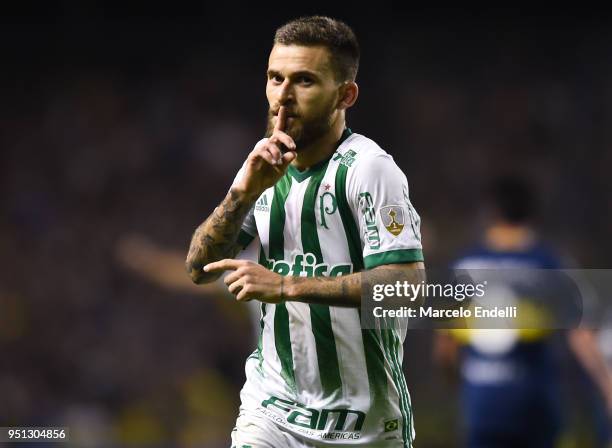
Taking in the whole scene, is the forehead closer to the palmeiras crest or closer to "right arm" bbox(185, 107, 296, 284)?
"right arm" bbox(185, 107, 296, 284)

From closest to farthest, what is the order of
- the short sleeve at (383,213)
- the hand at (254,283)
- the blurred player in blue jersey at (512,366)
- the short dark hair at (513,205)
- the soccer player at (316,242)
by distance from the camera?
the hand at (254,283) → the short sleeve at (383,213) → the soccer player at (316,242) → the blurred player in blue jersey at (512,366) → the short dark hair at (513,205)

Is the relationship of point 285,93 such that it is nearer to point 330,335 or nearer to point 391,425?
point 330,335

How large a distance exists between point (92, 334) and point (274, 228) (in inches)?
264

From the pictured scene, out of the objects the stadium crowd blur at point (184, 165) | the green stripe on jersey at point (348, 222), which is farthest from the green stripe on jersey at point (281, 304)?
the stadium crowd blur at point (184, 165)

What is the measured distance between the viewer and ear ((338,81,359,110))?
4.05 m

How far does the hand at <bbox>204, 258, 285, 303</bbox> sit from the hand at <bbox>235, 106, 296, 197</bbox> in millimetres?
397

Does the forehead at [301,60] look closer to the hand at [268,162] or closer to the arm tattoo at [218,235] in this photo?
the hand at [268,162]

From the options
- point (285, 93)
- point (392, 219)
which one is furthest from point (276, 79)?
point (392, 219)

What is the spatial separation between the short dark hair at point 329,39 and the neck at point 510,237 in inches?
112

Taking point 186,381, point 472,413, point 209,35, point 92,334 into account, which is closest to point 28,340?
point 92,334

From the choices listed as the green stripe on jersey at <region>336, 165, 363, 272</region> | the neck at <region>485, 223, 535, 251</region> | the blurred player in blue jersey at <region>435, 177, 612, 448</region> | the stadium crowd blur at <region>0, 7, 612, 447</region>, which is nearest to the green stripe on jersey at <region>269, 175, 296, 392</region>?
the green stripe on jersey at <region>336, 165, 363, 272</region>

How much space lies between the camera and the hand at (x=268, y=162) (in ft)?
12.3

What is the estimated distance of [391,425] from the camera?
3.98m

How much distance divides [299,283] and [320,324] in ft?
1.39
